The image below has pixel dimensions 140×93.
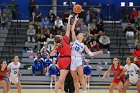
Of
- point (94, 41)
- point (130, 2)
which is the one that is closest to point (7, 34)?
point (94, 41)

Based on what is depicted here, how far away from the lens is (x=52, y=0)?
92.6 ft

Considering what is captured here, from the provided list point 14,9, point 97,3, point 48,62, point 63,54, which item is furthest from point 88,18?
point 63,54

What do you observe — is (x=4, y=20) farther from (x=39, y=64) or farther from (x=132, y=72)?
(x=132, y=72)

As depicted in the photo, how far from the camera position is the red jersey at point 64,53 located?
12.0m

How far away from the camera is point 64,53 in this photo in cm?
1203

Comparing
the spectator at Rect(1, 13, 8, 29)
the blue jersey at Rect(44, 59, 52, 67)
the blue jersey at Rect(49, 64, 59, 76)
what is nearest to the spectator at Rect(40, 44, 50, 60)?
the blue jersey at Rect(44, 59, 52, 67)

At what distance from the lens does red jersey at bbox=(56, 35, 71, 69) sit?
12.0 metres

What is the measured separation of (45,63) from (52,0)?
8973mm

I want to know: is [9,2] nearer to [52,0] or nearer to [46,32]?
[52,0]

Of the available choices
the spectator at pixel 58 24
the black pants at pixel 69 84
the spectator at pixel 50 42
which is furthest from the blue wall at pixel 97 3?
the black pants at pixel 69 84

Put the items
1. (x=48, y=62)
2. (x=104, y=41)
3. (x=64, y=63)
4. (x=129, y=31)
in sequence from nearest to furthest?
(x=64, y=63), (x=48, y=62), (x=104, y=41), (x=129, y=31)

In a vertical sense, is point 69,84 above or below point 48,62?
above

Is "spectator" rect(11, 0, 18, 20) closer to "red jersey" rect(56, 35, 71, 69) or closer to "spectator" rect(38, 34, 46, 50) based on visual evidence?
"spectator" rect(38, 34, 46, 50)

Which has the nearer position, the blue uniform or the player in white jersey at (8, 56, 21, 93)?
the player in white jersey at (8, 56, 21, 93)
